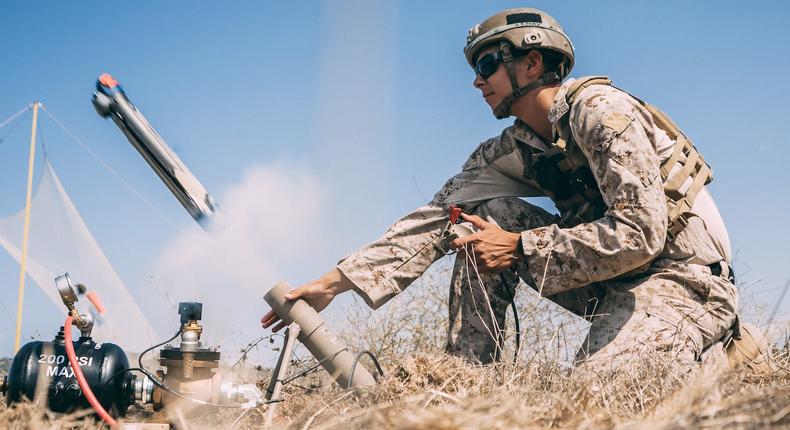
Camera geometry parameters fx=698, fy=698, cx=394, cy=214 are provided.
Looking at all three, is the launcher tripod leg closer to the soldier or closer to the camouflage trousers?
the soldier

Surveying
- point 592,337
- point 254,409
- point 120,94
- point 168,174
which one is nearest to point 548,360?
point 592,337

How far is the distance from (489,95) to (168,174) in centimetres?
216

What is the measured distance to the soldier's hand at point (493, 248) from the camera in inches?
149

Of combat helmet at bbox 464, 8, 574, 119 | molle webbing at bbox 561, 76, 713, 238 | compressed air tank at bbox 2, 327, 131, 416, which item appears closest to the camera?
compressed air tank at bbox 2, 327, 131, 416

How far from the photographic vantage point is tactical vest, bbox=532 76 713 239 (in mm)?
3754

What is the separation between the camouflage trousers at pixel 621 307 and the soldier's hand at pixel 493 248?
142mm

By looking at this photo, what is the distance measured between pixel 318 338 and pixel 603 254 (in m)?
1.51

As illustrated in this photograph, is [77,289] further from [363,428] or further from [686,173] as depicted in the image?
[686,173]

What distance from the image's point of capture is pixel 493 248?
149 inches

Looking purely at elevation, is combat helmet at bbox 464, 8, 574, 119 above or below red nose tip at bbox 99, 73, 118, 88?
below

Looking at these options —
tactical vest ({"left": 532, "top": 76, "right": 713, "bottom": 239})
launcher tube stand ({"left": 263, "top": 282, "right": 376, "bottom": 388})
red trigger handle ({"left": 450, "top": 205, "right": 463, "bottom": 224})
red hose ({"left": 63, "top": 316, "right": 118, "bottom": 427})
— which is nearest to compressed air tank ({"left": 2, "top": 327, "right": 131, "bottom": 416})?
red hose ({"left": 63, "top": 316, "right": 118, "bottom": 427})

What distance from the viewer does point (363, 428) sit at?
1.88 metres

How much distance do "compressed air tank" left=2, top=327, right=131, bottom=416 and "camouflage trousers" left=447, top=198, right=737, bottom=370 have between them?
181cm

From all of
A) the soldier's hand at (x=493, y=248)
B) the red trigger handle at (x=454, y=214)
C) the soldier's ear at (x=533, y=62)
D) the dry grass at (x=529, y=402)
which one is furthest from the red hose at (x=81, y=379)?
the soldier's ear at (x=533, y=62)
